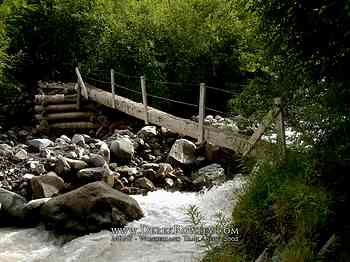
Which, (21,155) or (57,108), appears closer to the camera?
(21,155)

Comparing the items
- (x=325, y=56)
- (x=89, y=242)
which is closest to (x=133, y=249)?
(x=89, y=242)

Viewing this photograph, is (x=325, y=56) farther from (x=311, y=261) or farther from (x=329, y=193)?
(x=311, y=261)

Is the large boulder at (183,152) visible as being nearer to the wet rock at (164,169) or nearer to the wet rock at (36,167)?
the wet rock at (164,169)

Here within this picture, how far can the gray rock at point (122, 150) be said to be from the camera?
8.30 meters

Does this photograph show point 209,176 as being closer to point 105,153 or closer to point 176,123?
point 176,123

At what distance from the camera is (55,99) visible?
11.4m

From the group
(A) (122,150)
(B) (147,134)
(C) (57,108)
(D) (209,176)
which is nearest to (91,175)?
(A) (122,150)

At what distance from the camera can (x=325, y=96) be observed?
12.0 ft

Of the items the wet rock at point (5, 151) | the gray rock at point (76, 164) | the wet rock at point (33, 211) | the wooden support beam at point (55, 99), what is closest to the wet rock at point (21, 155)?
the wet rock at point (5, 151)

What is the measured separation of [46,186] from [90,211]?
4.06 ft

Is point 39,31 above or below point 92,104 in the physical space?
above

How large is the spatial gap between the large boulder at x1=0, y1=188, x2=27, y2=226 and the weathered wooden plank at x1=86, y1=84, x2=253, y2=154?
296cm

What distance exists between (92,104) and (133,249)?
6584 mm

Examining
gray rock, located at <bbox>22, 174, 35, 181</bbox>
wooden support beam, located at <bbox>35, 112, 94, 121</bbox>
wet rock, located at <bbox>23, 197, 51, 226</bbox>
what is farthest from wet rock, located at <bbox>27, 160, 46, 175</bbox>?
wooden support beam, located at <bbox>35, 112, 94, 121</bbox>
